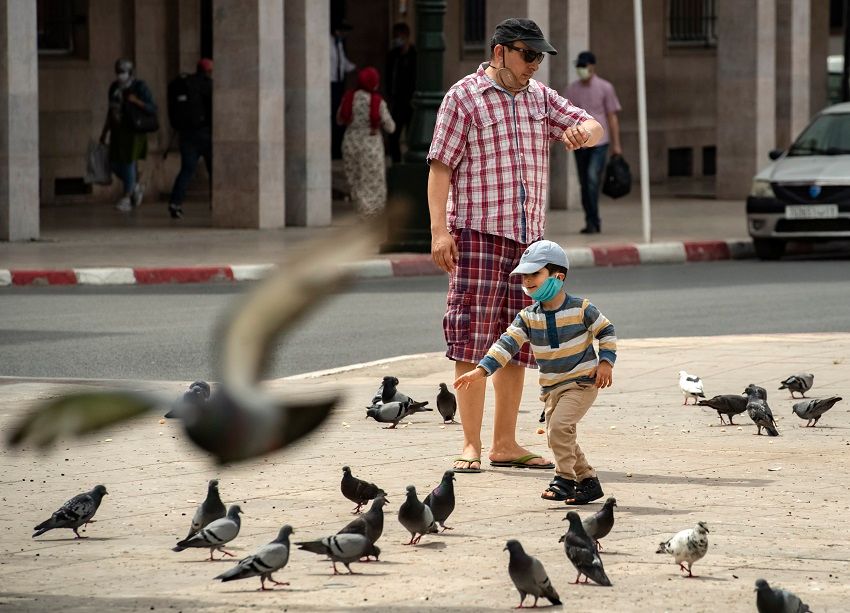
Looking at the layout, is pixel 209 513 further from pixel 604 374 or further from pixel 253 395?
pixel 253 395

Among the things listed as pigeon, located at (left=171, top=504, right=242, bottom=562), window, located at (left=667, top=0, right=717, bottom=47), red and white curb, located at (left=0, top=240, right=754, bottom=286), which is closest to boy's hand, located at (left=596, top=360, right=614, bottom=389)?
pigeon, located at (left=171, top=504, right=242, bottom=562)

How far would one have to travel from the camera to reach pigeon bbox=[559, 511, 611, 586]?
5332 mm

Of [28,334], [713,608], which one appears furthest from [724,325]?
[713,608]

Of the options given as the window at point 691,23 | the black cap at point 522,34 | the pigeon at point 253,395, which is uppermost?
the window at point 691,23

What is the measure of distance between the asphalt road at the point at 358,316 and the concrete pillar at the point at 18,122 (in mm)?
3541

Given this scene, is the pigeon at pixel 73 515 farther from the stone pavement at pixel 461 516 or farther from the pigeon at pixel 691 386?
the pigeon at pixel 691 386

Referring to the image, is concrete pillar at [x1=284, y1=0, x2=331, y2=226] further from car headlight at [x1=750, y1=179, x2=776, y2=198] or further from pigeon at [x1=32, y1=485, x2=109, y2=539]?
pigeon at [x1=32, y1=485, x2=109, y2=539]

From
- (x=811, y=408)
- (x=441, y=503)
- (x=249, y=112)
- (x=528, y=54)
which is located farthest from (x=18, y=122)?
(x=441, y=503)

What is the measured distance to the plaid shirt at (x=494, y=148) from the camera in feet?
25.1

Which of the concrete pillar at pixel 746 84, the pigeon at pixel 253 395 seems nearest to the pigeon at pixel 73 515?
the pigeon at pixel 253 395

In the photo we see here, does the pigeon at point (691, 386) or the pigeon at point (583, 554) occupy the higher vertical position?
the pigeon at point (583, 554)

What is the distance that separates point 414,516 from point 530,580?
3.26 ft

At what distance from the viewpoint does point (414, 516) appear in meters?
5.95

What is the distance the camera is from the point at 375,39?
33250 mm
